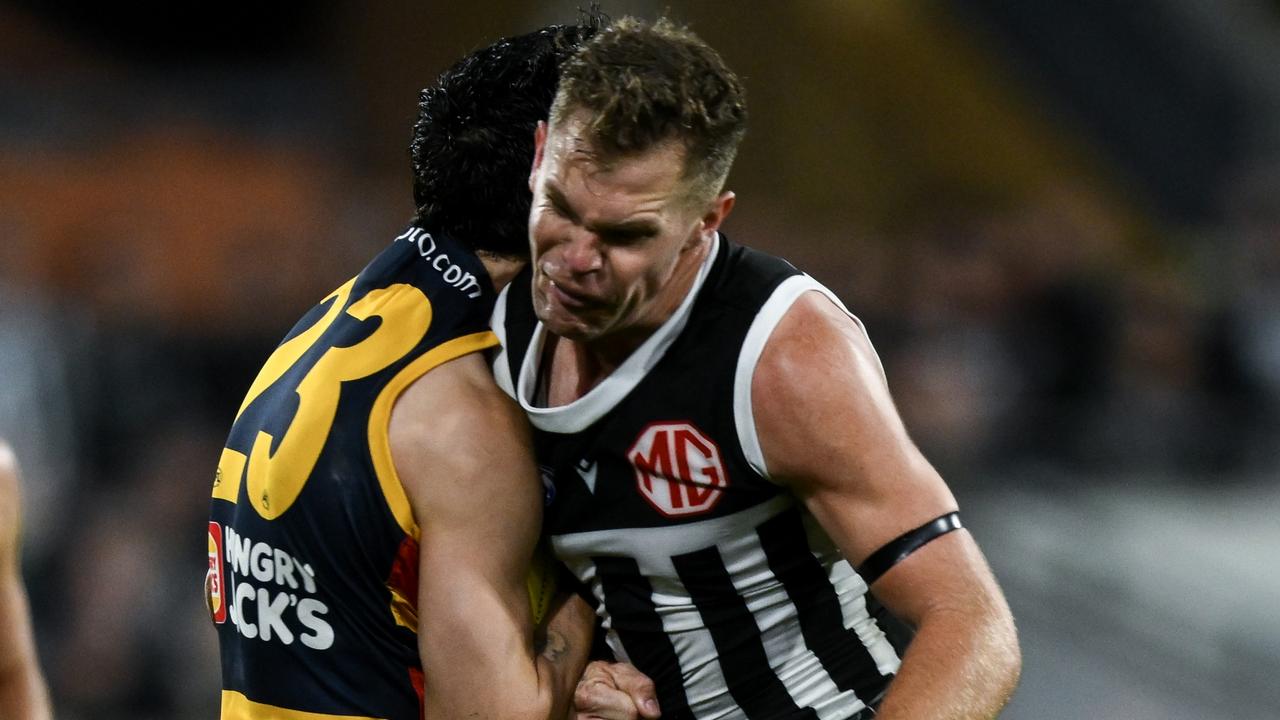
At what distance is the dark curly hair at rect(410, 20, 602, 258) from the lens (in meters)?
2.80

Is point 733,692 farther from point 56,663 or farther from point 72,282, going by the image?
point 72,282

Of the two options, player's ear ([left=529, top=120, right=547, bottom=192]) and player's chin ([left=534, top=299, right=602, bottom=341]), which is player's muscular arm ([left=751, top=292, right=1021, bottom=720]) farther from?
player's ear ([left=529, top=120, right=547, bottom=192])

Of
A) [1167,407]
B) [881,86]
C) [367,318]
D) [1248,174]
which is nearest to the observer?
[367,318]

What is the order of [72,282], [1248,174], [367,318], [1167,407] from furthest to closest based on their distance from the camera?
1. [1248,174]
2. [72,282]
3. [1167,407]
4. [367,318]

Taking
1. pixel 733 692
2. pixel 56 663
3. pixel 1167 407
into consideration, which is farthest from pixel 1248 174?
pixel 733 692

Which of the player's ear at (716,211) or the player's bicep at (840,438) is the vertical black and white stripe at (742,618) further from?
the player's ear at (716,211)

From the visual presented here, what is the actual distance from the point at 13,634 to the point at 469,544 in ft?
4.11

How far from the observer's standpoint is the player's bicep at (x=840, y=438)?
7.75 feet

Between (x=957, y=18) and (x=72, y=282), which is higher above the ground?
(x=957, y=18)

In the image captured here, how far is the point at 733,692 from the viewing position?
293 cm

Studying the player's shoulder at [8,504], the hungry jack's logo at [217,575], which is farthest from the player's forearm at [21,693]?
the hungry jack's logo at [217,575]

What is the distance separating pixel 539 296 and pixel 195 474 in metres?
5.31

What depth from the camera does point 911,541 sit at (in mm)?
2344

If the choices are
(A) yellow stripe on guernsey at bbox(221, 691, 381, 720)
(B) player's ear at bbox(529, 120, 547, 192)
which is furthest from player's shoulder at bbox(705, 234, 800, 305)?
(A) yellow stripe on guernsey at bbox(221, 691, 381, 720)
